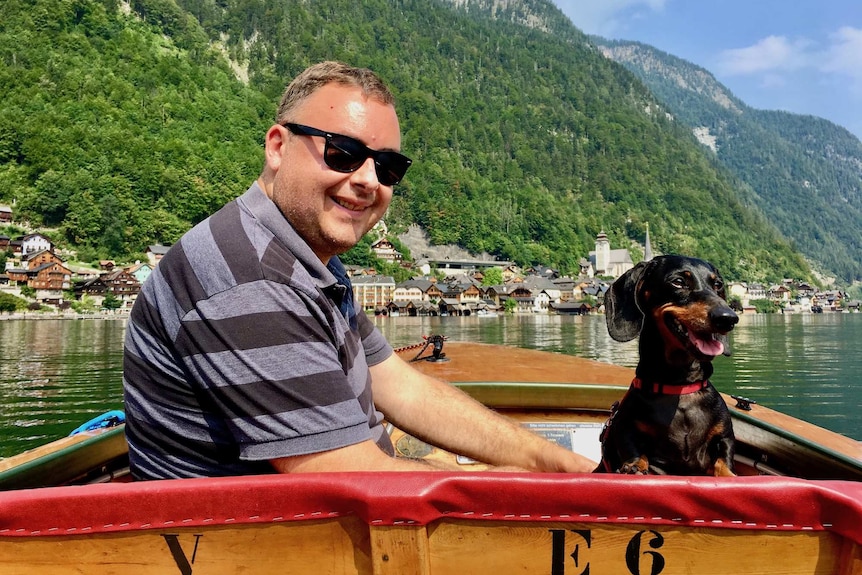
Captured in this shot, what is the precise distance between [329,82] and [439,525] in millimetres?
1311

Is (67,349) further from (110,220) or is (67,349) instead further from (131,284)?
(110,220)

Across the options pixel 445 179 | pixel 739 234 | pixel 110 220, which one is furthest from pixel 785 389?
pixel 739 234

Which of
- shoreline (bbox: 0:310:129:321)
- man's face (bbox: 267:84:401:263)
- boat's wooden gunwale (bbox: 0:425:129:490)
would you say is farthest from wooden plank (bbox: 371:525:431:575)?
shoreline (bbox: 0:310:129:321)

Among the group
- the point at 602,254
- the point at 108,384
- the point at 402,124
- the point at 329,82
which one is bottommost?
the point at 108,384

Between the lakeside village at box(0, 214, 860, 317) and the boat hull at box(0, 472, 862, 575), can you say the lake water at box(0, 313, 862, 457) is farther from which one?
the boat hull at box(0, 472, 862, 575)

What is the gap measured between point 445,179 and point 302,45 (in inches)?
1934

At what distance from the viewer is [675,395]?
192cm

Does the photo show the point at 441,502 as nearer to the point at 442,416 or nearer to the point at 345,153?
Result: the point at 345,153

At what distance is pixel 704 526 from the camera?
→ 3.34 ft

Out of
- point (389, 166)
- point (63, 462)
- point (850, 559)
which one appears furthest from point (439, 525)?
point (63, 462)

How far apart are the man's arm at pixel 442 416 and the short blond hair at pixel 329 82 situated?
1.14 metres

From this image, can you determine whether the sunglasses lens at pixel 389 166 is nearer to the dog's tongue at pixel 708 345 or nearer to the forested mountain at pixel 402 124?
the dog's tongue at pixel 708 345

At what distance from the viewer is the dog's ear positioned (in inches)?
81.3

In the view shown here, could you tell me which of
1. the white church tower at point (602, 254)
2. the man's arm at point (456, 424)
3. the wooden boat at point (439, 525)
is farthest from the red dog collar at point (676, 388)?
the white church tower at point (602, 254)
